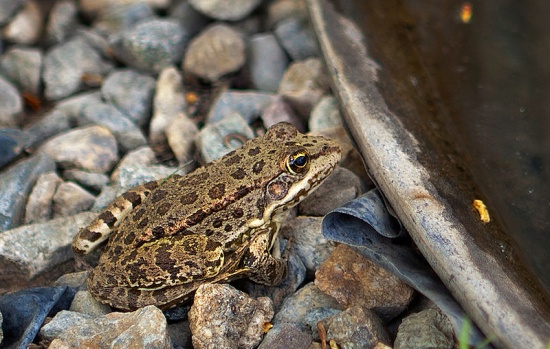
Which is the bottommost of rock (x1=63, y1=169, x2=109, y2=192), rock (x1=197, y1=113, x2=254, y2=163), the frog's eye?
rock (x1=63, y1=169, x2=109, y2=192)

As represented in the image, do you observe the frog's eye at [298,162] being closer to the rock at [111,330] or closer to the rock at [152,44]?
the rock at [111,330]

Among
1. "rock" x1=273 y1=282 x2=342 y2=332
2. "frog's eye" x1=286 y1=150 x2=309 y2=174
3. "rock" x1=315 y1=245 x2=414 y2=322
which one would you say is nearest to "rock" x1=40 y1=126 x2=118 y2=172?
"frog's eye" x1=286 y1=150 x2=309 y2=174

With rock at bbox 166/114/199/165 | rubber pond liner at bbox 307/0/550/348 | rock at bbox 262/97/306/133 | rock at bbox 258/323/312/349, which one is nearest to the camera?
rubber pond liner at bbox 307/0/550/348

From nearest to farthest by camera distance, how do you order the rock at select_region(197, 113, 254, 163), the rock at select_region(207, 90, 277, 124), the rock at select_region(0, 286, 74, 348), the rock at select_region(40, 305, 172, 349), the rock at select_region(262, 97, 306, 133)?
the rock at select_region(40, 305, 172, 349), the rock at select_region(0, 286, 74, 348), the rock at select_region(197, 113, 254, 163), the rock at select_region(262, 97, 306, 133), the rock at select_region(207, 90, 277, 124)

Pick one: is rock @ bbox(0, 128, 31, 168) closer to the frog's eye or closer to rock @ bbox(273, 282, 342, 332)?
the frog's eye

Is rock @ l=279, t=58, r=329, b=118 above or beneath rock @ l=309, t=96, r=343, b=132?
beneath

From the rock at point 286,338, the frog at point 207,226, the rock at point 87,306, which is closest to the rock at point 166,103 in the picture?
the frog at point 207,226

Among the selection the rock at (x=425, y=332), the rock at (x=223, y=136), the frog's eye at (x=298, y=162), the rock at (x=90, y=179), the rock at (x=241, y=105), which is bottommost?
the rock at (x=90, y=179)

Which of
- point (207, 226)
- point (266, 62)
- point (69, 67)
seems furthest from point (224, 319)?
point (69, 67)
